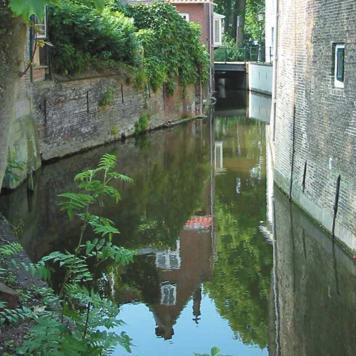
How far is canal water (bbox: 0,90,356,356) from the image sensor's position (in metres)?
8.60

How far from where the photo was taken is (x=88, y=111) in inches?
902

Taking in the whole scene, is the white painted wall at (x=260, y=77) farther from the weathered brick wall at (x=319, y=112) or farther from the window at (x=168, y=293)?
the window at (x=168, y=293)

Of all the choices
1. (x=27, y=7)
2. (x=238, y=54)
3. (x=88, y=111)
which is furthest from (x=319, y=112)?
(x=238, y=54)

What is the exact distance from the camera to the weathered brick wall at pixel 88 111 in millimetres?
19953

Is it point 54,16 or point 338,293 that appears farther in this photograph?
point 54,16

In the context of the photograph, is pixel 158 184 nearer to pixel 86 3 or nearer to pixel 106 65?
pixel 106 65

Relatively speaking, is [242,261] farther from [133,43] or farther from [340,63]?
[133,43]

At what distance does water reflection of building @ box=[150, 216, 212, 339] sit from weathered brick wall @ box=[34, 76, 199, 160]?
24.1 ft

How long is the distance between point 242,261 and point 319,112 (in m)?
3.12

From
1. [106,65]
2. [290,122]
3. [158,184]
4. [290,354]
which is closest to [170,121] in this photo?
[106,65]

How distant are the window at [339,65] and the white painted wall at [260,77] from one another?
2892 centimetres

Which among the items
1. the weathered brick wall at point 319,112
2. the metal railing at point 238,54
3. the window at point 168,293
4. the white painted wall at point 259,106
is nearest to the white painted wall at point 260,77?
the white painted wall at point 259,106

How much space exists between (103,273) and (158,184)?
24.2 ft

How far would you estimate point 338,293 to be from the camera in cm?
948
